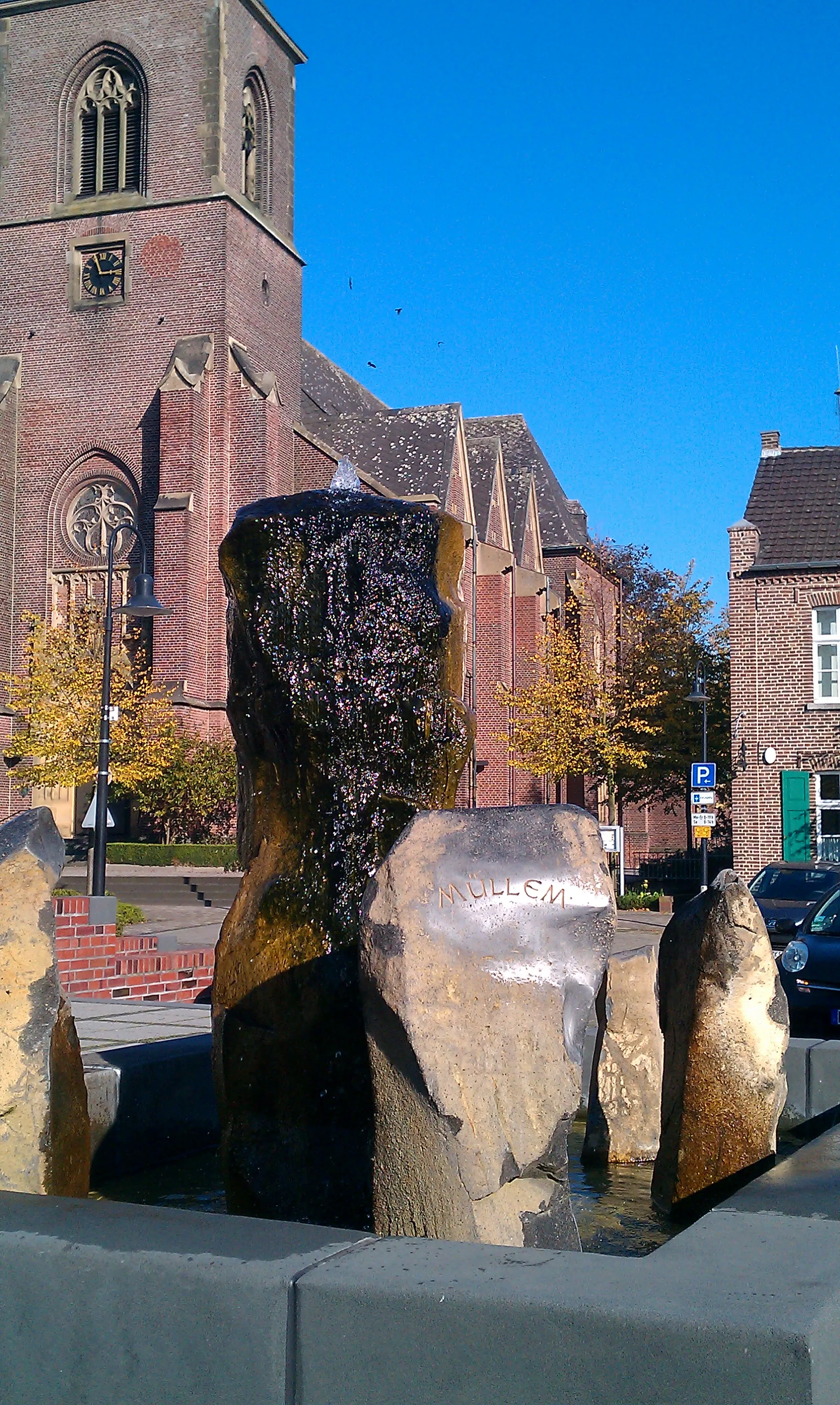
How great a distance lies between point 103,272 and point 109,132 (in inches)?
169

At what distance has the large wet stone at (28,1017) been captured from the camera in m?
4.16

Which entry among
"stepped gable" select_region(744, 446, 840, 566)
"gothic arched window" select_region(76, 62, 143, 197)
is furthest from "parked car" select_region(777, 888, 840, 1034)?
"gothic arched window" select_region(76, 62, 143, 197)

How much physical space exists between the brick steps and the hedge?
46.1 ft

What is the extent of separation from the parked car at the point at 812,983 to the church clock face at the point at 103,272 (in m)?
33.9

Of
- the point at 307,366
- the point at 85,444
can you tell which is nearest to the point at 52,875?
the point at 85,444

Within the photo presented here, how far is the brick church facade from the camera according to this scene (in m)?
37.7

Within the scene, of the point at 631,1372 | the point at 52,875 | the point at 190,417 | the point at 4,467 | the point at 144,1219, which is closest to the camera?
the point at 631,1372

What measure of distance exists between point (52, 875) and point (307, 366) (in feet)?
171

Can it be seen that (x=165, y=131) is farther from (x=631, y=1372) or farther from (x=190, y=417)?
(x=631, y=1372)

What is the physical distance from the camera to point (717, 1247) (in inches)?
106

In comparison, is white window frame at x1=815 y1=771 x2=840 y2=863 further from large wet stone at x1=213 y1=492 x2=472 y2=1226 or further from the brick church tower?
large wet stone at x1=213 y1=492 x2=472 y2=1226

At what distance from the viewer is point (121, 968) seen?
48.9 feet

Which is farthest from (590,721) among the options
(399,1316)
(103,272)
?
(399,1316)

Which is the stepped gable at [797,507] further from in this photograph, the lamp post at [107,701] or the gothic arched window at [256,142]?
the gothic arched window at [256,142]
